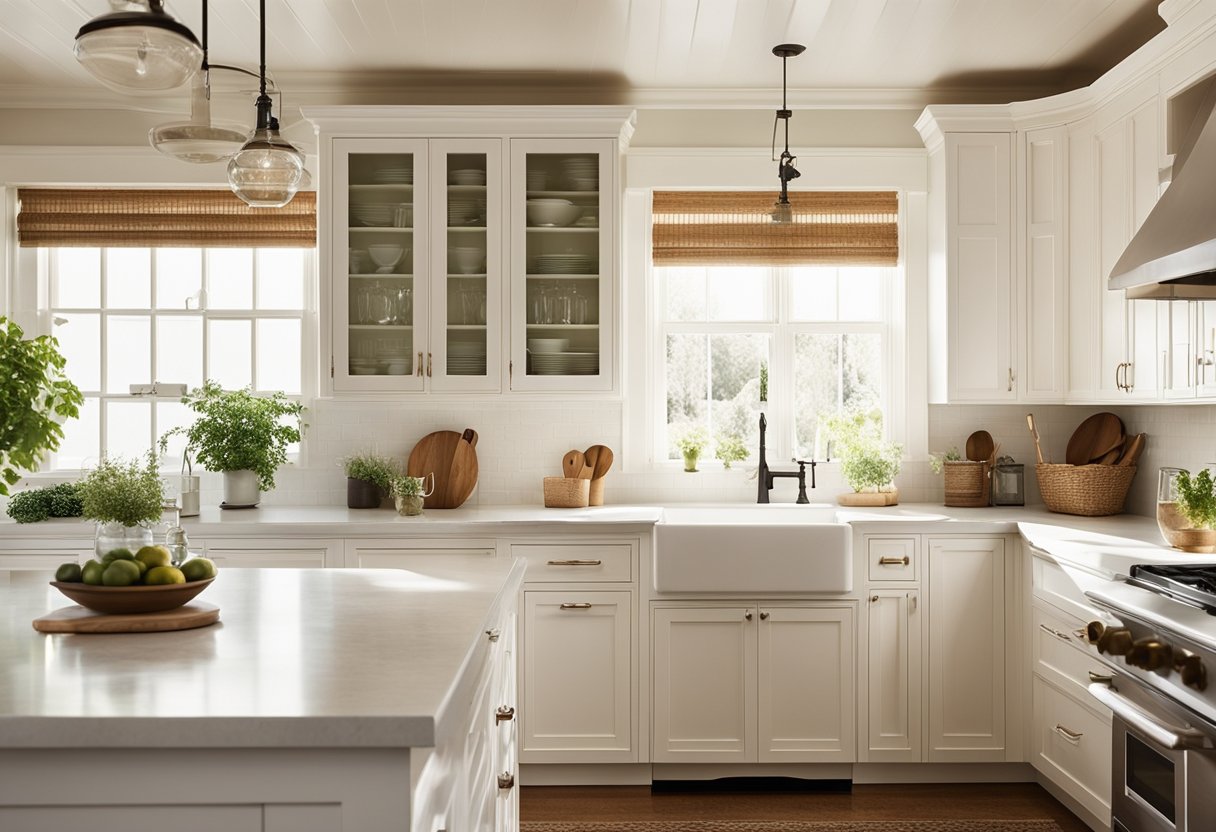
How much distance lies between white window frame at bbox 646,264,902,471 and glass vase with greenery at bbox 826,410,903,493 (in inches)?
4.0

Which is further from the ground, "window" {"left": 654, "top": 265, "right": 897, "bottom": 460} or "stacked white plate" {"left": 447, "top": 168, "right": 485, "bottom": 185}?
"stacked white plate" {"left": 447, "top": 168, "right": 485, "bottom": 185}

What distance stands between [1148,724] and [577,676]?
195cm

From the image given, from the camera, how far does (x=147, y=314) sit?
4.39m

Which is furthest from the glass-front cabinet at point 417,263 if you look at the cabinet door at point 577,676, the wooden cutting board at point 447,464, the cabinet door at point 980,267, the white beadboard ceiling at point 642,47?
the cabinet door at point 980,267

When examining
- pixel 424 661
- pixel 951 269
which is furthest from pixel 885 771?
pixel 424 661

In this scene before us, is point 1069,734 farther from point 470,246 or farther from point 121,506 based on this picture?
A: point 121,506

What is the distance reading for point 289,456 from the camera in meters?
4.39

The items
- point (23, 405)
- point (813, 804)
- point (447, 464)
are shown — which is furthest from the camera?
point (447, 464)

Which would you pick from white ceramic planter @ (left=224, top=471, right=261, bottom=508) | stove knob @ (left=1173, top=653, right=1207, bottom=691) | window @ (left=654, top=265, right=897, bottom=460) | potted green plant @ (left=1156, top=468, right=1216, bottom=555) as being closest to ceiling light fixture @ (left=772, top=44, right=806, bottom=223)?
window @ (left=654, top=265, right=897, bottom=460)

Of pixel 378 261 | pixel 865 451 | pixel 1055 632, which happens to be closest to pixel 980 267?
pixel 865 451

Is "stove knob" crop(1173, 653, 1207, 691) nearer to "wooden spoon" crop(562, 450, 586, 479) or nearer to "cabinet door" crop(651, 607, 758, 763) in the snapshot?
"cabinet door" crop(651, 607, 758, 763)

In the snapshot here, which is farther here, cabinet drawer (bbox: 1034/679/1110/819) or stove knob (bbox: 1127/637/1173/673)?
cabinet drawer (bbox: 1034/679/1110/819)

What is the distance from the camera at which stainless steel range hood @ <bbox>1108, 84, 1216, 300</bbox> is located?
2363mm

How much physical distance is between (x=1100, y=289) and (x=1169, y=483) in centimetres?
97
